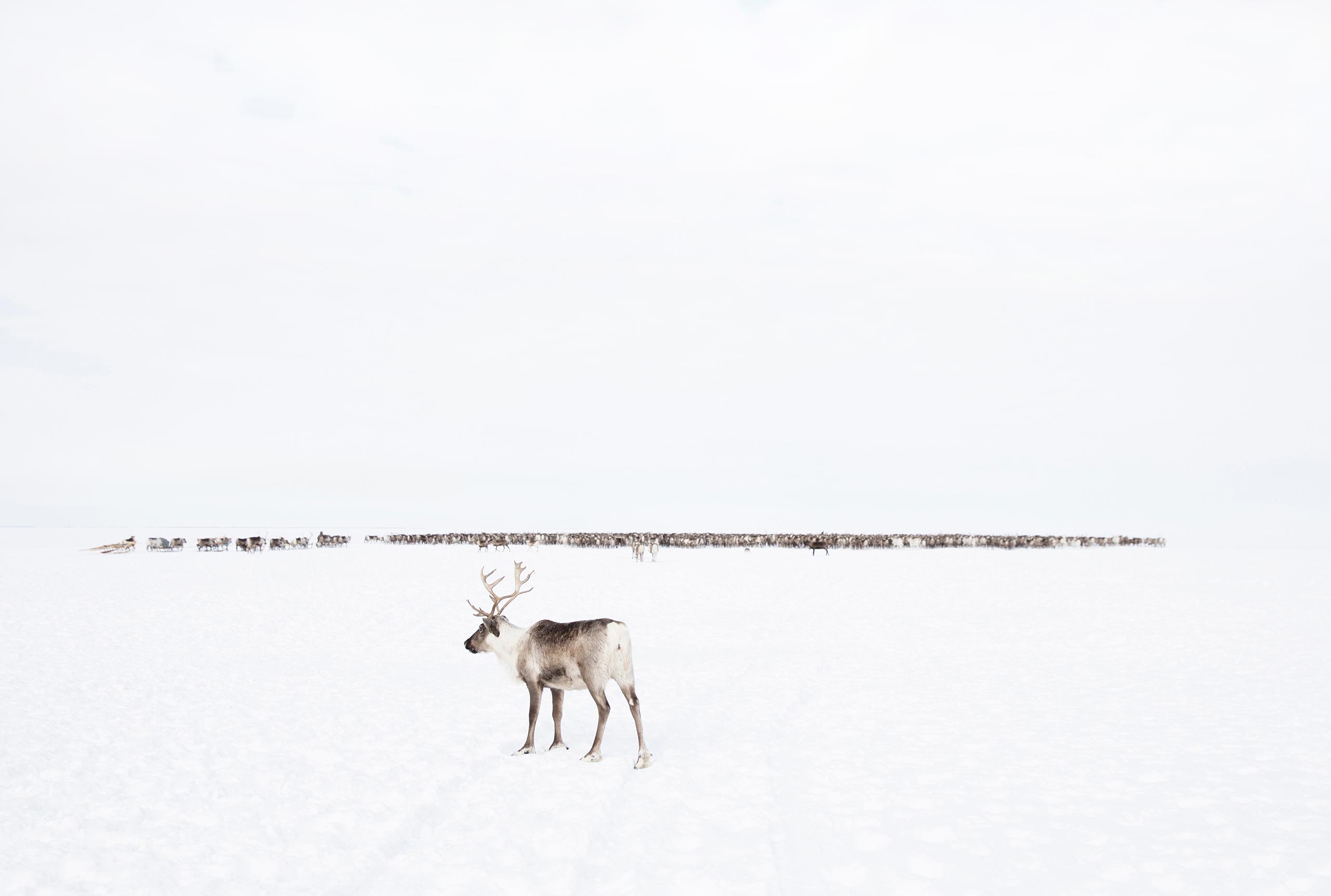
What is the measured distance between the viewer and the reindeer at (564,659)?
358 inches

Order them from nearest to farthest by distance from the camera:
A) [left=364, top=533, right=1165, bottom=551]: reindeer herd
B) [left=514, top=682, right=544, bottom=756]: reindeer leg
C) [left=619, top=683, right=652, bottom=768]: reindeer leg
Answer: [left=619, top=683, right=652, bottom=768]: reindeer leg → [left=514, top=682, right=544, bottom=756]: reindeer leg → [left=364, top=533, right=1165, bottom=551]: reindeer herd

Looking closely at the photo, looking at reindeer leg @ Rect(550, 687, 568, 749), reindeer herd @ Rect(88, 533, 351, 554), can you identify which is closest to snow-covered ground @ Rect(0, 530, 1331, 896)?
reindeer leg @ Rect(550, 687, 568, 749)

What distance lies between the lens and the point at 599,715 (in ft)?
30.5

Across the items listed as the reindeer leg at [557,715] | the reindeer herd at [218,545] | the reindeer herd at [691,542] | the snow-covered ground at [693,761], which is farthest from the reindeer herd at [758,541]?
the reindeer leg at [557,715]

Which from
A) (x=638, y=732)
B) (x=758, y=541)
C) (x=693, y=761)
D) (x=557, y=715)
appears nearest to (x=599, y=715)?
(x=638, y=732)

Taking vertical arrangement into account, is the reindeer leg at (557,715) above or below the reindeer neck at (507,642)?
below

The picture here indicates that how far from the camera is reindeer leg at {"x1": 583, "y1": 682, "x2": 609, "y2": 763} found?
9.15 m

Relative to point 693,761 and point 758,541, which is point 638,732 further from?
point 758,541

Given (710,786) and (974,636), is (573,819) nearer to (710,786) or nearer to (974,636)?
(710,786)

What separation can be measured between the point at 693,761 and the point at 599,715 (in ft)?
4.13

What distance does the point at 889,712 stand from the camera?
11805 mm

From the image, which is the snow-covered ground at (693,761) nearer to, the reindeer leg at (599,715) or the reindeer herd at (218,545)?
the reindeer leg at (599,715)

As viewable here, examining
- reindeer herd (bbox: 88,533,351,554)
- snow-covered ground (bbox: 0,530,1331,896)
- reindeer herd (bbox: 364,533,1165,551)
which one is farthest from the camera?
reindeer herd (bbox: 364,533,1165,551)

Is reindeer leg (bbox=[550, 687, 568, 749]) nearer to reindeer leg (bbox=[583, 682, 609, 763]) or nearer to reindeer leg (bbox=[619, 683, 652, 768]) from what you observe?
reindeer leg (bbox=[583, 682, 609, 763])
